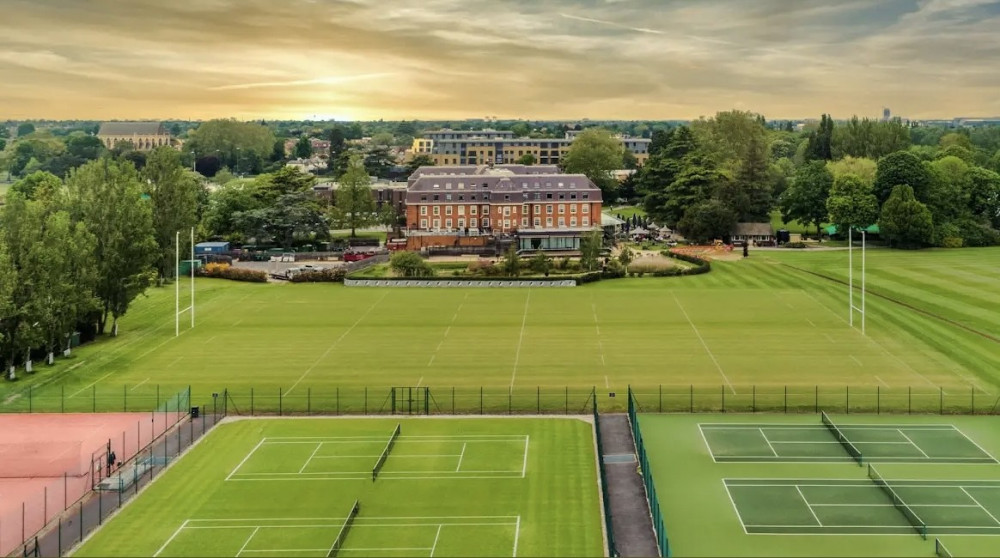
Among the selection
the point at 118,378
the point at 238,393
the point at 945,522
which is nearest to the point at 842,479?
the point at 945,522

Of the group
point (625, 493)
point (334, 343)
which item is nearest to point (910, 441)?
point (625, 493)

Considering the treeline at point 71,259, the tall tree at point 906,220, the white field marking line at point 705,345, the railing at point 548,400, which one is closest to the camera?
the railing at point 548,400

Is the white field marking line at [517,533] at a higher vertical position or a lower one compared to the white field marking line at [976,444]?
lower

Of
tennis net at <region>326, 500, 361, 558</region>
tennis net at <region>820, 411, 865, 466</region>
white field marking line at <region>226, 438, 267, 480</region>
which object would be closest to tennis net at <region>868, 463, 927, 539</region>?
tennis net at <region>820, 411, 865, 466</region>

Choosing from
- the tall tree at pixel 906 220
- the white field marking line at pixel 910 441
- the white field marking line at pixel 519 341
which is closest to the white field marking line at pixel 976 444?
the white field marking line at pixel 910 441

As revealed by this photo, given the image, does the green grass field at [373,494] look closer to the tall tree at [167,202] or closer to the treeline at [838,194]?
the tall tree at [167,202]

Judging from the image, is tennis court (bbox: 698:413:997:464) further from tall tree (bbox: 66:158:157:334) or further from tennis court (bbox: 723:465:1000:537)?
tall tree (bbox: 66:158:157:334)

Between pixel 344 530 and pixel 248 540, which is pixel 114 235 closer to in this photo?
pixel 248 540
